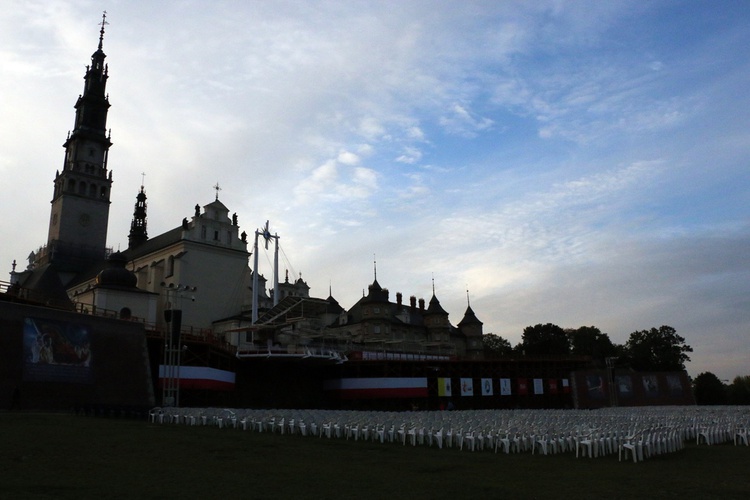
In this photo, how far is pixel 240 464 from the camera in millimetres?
16438

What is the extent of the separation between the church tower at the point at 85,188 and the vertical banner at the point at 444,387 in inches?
1998

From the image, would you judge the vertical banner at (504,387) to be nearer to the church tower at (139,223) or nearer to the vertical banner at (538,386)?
the vertical banner at (538,386)

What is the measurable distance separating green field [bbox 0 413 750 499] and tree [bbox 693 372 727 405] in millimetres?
74670

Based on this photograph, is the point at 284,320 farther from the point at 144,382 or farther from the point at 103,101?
the point at 103,101

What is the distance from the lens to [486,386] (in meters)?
67.6

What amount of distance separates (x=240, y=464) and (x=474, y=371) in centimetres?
5528

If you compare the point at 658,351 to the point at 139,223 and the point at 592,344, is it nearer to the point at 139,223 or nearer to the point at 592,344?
the point at 592,344

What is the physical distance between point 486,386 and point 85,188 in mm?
60469

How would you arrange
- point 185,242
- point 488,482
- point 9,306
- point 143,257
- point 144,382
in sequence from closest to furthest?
1. point 488,482
2. point 9,306
3. point 144,382
4. point 185,242
5. point 143,257

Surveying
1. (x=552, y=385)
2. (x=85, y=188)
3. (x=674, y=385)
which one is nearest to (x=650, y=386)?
(x=674, y=385)

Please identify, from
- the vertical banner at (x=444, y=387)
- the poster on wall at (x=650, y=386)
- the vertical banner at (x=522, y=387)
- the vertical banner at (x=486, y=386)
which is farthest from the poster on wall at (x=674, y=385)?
the vertical banner at (x=444, y=387)

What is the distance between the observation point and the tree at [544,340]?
10244 centimetres

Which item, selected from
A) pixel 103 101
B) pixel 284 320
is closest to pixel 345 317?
pixel 284 320

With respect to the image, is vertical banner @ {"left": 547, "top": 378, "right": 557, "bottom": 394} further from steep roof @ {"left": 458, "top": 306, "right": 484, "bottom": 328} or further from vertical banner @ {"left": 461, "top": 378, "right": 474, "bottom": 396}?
steep roof @ {"left": 458, "top": 306, "right": 484, "bottom": 328}
